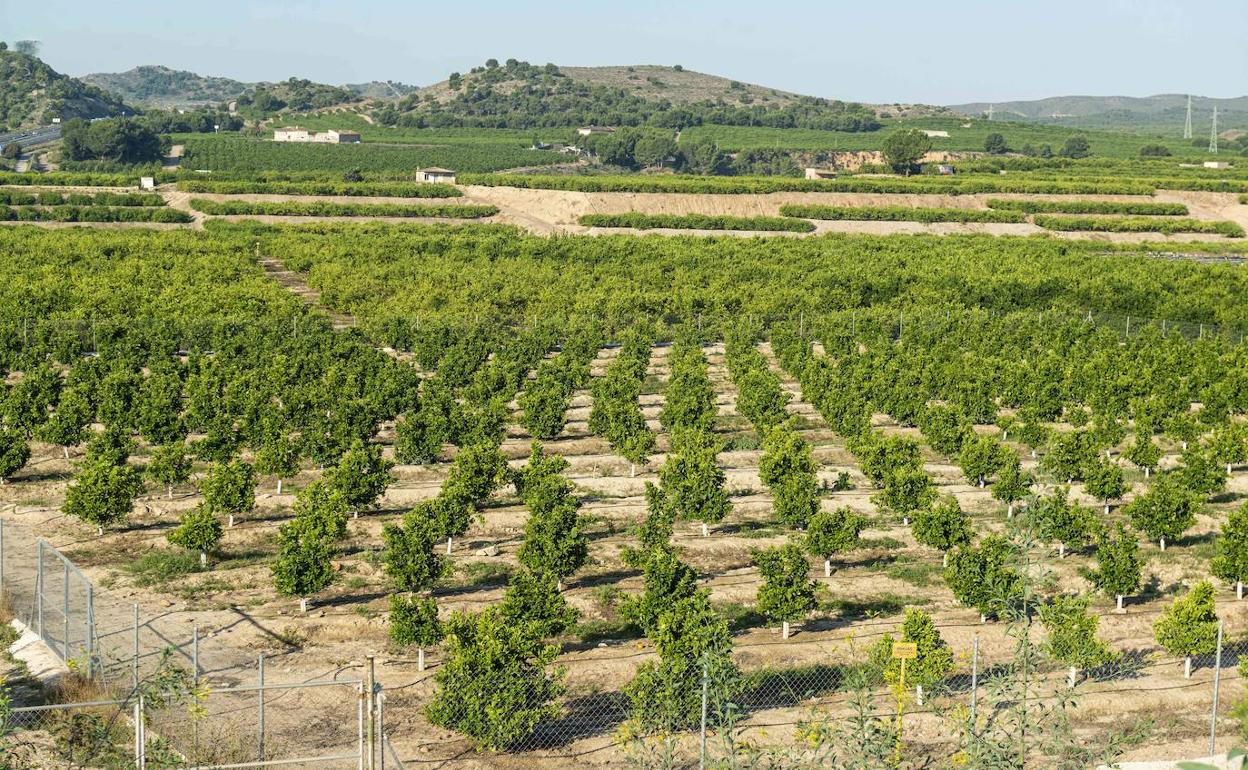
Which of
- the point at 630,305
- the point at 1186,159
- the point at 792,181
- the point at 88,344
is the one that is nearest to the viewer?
the point at 88,344

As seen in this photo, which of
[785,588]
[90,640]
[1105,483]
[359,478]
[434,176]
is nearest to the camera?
[90,640]

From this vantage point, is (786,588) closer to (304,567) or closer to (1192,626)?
(1192,626)

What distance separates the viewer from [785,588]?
92.6ft

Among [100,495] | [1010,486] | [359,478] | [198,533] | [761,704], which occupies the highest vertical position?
[359,478]

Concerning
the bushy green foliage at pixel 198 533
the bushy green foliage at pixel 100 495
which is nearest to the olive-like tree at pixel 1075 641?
the bushy green foliage at pixel 198 533

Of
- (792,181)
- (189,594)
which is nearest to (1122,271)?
(792,181)

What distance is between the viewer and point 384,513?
37344 millimetres

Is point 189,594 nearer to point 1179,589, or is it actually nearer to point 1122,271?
point 1179,589

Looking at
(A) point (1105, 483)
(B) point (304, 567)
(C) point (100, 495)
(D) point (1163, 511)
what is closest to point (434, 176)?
(C) point (100, 495)

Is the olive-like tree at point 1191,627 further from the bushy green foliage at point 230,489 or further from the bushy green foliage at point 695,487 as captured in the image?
the bushy green foliage at point 230,489

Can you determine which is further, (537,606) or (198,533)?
(198,533)

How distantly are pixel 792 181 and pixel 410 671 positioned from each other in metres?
116

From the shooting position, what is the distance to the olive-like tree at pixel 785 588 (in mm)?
28141

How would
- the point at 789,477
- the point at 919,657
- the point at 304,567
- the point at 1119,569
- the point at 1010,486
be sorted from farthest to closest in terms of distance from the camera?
the point at 1010,486 → the point at 789,477 → the point at 1119,569 → the point at 304,567 → the point at 919,657
